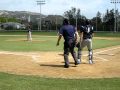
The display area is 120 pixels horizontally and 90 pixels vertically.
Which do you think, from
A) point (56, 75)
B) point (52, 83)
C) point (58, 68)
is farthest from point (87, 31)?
point (52, 83)

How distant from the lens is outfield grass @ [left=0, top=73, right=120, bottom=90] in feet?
31.6

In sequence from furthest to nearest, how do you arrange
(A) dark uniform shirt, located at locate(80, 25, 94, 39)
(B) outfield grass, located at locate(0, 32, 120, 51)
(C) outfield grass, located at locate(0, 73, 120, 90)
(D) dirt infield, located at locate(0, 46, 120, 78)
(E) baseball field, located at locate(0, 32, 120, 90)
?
(B) outfield grass, located at locate(0, 32, 120, 51) < (A) dark uniform shirt, located at locate(80, 25, 94, 39) < (D) dirt infield, located at locate(0, 46, 120, 78) < (E) baseball field, located at locate(0, 32, 120, 90) < (C) outfield grass, located at locate(0, 73, 120, 90)

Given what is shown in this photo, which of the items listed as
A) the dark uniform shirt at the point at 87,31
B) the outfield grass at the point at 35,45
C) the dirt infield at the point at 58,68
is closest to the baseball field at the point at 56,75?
the dirt infield at the point at 58,68

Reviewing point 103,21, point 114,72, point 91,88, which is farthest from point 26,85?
point 103,21

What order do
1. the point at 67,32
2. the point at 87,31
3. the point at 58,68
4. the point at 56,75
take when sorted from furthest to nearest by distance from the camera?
the point at 87,31 < the point at 67,32 < the point at 58,68 < the point at 56,75

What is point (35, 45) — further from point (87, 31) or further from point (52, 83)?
point (52, 83)

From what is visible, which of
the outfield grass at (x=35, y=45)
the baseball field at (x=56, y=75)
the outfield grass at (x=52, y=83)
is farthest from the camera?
the outfield grass at (x=35, y=45)

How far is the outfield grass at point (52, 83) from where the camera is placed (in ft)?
31.6

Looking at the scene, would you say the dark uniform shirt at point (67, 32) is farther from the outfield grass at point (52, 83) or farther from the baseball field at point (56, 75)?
the outfield grass at point (52, 83)

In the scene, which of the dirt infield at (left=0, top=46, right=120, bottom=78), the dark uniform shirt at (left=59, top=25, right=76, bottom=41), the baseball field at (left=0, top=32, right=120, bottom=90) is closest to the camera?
the baseball field at (left=0, top=32, right=120, bottom=90)

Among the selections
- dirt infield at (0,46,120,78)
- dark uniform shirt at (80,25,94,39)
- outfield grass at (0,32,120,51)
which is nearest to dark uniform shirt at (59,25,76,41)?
dark uniform shirt at (80,25,94,39)

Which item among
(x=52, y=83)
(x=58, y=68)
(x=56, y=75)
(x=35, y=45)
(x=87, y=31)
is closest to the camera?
(x=52, y=83)

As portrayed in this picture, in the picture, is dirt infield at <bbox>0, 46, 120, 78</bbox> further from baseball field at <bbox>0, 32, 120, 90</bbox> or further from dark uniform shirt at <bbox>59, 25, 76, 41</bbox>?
dark uniform shirt at <bbox>59, 25, 76, 41</bbox>

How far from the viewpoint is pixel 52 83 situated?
407 inches
